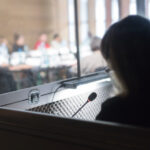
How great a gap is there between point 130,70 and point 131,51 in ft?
0.19

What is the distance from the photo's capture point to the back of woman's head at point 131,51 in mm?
918

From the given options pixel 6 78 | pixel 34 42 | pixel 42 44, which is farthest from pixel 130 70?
pixel 34 42

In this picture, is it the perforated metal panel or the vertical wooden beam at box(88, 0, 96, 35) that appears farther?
the vertical wooden beam at box(88, 0, 96, 35)

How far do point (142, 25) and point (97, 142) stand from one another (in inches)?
18.3

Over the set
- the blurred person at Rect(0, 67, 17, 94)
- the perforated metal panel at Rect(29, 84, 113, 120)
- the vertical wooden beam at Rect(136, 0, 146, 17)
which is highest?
the vertical wooden beam at Rect(136, 0, 146, 17)

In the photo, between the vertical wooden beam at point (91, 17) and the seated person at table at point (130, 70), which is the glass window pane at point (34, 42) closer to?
the vertical wooden beam at point (91, 17)

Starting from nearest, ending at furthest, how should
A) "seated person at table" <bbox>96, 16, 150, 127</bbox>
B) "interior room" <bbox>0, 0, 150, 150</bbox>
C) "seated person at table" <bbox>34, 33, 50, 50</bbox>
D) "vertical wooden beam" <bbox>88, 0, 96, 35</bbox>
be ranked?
"interior room" <bbox>0, 0, 150, 150</bbox>
"seated person at table" <bbox>96, 16, 150, 127</bbox>
"seated person at table" <bbox>34, 33, 50, 50</bbox>
"vertical wooden beam" <bbox>88, 0, 96, 35</bbox>

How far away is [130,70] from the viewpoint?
93cm

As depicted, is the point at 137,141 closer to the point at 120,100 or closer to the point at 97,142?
the point at 97,142

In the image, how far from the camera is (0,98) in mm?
1261

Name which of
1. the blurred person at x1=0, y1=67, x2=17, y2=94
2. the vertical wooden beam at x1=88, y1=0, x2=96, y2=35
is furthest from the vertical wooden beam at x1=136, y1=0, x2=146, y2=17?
the vertical wooden beam at x1=88, y1=0, x2=96, y2=35

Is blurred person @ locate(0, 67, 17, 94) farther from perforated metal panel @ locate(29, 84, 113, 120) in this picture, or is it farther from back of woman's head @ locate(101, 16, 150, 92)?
back of woman's head @ locate(101, 16, 150, 92)

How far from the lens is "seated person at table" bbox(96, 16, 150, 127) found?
36.2 inches

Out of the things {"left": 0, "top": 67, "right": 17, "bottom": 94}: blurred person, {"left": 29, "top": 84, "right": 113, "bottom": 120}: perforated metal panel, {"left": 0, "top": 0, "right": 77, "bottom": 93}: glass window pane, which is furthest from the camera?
{"left": 0, "top": 0, "right": 77, "bottom": 93}: glass window pane
